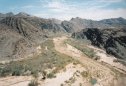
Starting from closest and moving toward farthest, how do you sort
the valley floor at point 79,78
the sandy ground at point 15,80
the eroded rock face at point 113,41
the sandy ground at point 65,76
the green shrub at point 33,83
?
the green shrub at point 33,83, the sandy ground at point 15,80, the sandy ground at point 65,76, the valley floor at point 79,78, the eroded rock face at point 113,41

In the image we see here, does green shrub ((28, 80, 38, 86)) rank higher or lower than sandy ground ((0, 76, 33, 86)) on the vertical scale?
higher

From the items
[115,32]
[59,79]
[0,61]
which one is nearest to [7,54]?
[0,61]

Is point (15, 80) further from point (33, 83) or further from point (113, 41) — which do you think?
point (113, 41)

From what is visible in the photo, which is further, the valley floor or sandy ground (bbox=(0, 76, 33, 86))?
the valley floor

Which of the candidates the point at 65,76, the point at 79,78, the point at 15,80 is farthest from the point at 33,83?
the point at 79,78

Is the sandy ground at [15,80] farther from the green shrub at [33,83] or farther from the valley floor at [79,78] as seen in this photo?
the green shrub at [33,83]

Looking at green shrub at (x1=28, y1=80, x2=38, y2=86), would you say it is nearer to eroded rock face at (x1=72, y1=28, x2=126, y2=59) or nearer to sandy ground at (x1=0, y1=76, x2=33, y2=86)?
sandy ground at (x1=0, y1=76, x2=33, y2=86)

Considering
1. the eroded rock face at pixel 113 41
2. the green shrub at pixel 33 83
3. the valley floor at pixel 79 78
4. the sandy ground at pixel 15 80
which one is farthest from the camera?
the eroded rock face at pixel 113 41

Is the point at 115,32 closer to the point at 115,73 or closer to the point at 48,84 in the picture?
the point at 115,73

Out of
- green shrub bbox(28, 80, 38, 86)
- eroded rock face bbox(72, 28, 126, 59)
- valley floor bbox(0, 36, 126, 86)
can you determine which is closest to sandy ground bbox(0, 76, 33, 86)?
valley floor bbox(0, 36, 126, 86)

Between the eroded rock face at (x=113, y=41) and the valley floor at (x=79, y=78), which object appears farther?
the eroded rock face at (x=113, y=41)

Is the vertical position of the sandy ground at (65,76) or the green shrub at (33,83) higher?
the green shrub at (33,83)

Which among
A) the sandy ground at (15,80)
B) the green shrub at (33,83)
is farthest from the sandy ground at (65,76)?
the sandy ground at (15,80)
